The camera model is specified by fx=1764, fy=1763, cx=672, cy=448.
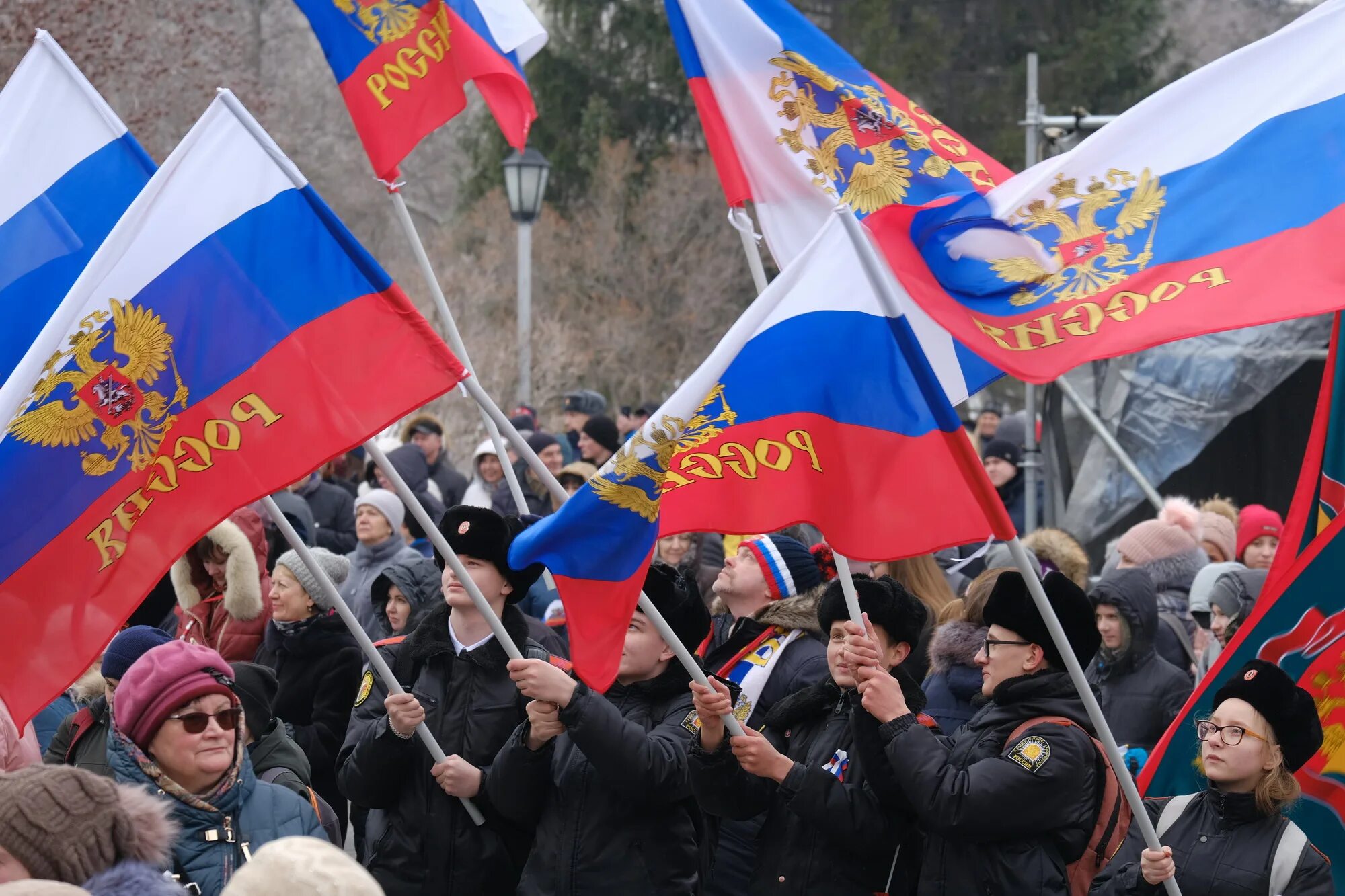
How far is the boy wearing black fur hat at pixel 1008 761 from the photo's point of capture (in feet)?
15.4

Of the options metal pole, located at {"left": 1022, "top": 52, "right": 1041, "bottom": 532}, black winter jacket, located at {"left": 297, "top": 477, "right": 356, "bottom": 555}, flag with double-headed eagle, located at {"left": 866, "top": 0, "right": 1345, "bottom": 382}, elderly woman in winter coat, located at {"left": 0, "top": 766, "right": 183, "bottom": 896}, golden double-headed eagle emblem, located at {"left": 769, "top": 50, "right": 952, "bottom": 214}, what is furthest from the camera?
metal pole, located at {"left": 1022, "top": 52, "right": 1041, "bottom": 532}

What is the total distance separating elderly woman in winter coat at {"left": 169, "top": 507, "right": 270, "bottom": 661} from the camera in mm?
7410

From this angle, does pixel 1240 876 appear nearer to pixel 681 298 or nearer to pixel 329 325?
pixel 329 325

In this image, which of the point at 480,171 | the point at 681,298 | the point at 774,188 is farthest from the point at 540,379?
the point at 774,188

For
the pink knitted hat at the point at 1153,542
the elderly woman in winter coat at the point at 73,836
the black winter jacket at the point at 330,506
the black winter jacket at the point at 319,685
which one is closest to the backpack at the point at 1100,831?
the elderly woman in winter coat at the point at 73,836

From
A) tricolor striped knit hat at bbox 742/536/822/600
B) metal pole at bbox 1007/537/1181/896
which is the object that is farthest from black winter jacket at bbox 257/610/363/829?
metal pole at bbox 1007/537/1181/896

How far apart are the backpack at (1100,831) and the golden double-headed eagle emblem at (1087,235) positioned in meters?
1.27

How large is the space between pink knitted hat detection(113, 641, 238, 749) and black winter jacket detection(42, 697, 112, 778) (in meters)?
0.79

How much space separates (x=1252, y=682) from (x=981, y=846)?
87 cm

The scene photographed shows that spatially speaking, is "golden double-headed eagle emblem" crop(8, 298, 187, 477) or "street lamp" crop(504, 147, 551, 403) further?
"street lamp" crop(504, 147, 551, 403)

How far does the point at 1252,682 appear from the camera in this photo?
483 cm

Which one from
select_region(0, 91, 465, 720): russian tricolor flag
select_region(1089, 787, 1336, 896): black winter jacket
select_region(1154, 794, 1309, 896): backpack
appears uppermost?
select_region(0, 91, 465, 720): russian tricolor flag

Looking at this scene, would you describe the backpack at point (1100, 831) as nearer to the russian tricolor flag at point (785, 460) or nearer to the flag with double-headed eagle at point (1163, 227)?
the russian tricolor flag at point (785, 460)

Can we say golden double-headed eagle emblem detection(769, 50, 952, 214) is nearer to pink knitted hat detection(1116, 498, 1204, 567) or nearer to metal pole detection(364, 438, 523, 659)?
metal pole detection(364, 438, 523, 659)
